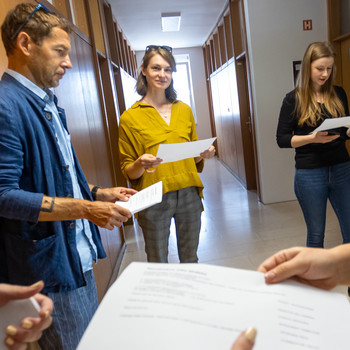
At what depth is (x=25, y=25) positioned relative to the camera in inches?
39.4

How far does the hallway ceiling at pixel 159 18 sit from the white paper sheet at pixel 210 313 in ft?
16.8

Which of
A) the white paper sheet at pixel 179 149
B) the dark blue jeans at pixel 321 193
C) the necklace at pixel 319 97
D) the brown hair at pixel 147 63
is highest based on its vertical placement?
the brown hair at pixel 147 63

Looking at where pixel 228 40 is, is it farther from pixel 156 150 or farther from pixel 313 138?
pixel 156 150

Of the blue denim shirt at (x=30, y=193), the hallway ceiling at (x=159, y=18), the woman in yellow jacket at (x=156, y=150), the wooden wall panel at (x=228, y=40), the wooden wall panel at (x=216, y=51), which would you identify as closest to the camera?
the blue denim shirt at (x=30, y=193)

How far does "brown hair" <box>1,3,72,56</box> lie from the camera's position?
100 cm

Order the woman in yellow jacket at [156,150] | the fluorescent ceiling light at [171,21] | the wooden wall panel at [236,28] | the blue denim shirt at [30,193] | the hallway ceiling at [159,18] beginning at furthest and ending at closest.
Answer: the fluorescent ceiling light at [171,21]
the hallway ceiling at [159,18]
the wooden wall panel at [236,28]
the woman in yellow jacket at [156,150]
the blue denim shirt at [30,193]

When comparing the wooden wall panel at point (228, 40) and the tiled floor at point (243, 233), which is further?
the wooden wall panel at point (228, 40)

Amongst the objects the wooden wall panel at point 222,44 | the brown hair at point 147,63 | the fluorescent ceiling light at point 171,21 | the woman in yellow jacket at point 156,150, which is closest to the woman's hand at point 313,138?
the woman in yellow jacket at point 156,150

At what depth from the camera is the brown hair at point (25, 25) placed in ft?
3.28

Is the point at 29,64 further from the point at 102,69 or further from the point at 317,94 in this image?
the point at 102,69

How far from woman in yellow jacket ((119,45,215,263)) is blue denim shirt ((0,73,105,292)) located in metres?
0.71

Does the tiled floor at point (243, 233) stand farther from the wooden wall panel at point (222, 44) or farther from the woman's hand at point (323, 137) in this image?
the wooden wall panel at point (222, 44)

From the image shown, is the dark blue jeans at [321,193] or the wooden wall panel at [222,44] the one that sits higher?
the wooden wall panel at [222,44]

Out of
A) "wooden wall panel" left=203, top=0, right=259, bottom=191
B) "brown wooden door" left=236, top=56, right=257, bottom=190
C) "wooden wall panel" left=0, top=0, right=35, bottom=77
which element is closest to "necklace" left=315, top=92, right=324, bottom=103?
"wooden wall panel" left=0, top=0, right=35, bottom=77
